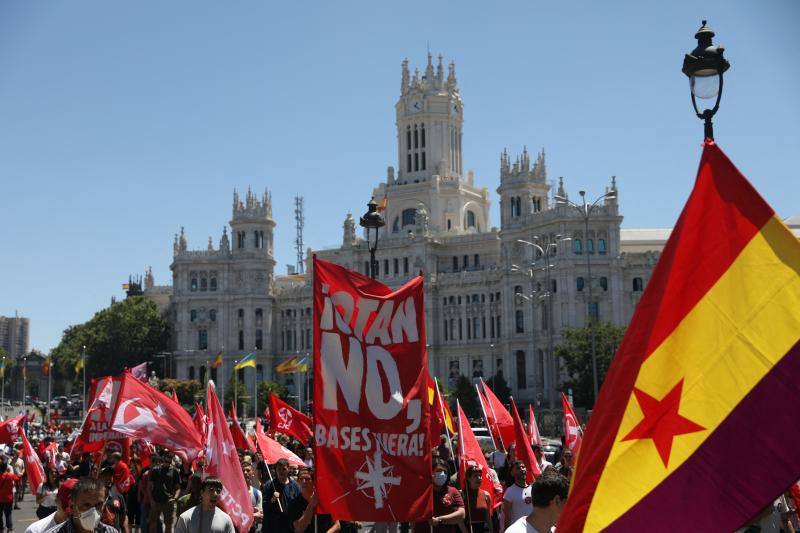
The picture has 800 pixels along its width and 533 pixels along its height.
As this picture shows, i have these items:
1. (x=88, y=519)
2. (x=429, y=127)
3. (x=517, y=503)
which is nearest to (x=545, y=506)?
(x=88, y=519)

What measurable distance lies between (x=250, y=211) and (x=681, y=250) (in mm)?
102649

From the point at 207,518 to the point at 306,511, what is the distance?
1533 mm

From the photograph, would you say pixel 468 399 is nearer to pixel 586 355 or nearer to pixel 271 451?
pixel 586 355

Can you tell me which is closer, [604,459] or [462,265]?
[604,459]

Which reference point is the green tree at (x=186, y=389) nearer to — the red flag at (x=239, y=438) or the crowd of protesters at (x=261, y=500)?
the red flag at (x=239, y=438)

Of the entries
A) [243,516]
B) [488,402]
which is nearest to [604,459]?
[243,516]

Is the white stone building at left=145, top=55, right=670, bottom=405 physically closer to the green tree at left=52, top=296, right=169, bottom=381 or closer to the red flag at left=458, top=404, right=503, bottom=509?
the green tree at left=52, top=296, right=169, bottom=381

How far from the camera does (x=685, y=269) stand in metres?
6.00

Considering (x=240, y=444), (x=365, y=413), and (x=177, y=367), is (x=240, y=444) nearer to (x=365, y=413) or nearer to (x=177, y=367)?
(x=365, y=413)

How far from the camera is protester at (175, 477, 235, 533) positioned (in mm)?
9289

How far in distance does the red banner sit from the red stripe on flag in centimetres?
416

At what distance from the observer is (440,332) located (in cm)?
9669

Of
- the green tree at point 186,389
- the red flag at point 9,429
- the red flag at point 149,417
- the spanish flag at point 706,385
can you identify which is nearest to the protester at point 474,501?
the red flag at point 149,417

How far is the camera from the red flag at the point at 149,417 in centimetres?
1628
